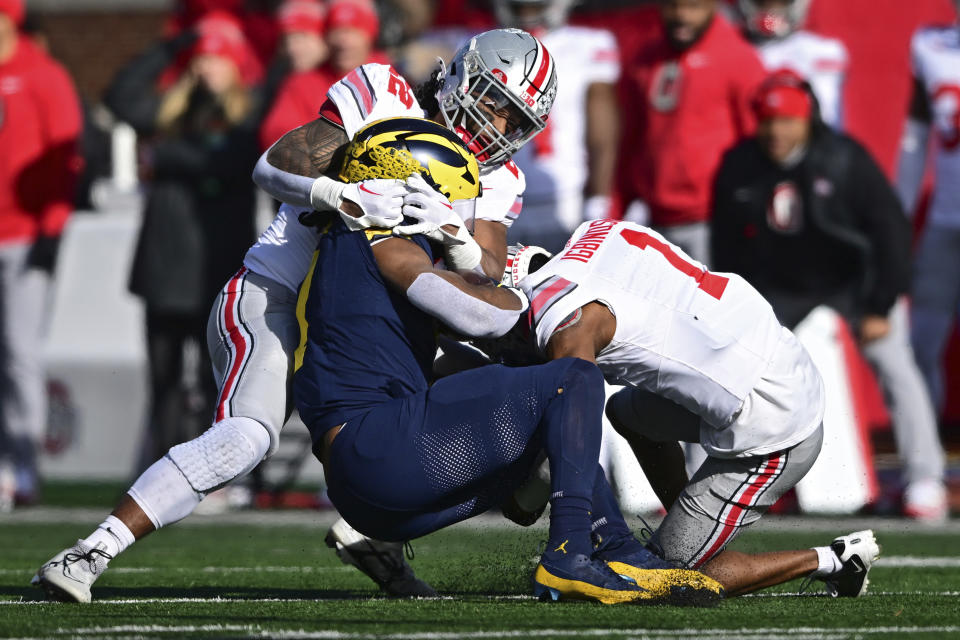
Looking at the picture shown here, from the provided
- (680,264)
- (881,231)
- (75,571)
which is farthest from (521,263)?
(881,231)

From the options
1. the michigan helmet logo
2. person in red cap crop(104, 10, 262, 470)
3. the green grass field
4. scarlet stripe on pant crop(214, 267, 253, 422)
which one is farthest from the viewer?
person in red cap crop(104, 10, 262, 470)

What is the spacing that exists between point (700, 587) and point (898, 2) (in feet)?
22.7

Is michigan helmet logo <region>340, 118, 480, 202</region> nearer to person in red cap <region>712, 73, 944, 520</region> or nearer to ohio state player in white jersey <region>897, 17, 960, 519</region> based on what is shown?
person in red cap <region>712, 73, 944, 520</region>

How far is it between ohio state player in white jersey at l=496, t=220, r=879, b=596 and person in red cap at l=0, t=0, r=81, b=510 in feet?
16.0

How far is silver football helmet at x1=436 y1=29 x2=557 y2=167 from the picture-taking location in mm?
5297

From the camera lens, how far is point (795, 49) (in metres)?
9.41

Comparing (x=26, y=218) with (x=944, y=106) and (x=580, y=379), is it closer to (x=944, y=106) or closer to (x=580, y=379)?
(x=944, y=106)

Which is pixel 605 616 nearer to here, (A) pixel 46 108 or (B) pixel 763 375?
(B) pixel 763 375

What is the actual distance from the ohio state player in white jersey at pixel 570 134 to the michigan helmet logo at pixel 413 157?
375 cm

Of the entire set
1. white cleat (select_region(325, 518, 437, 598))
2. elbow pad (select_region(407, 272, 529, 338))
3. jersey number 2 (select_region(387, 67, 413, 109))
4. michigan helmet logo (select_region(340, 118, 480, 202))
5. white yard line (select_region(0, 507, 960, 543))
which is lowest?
white yard line (select_region(0, 507, 960, 543))

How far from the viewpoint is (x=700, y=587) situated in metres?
4.56

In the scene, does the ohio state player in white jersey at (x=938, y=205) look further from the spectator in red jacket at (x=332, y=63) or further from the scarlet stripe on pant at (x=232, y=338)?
the scarlet stripe on pant at (x=232, y=338)

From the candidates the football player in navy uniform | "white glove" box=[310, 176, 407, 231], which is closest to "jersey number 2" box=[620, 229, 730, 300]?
the football player in navy uniform

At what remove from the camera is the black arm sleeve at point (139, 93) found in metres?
9.62
